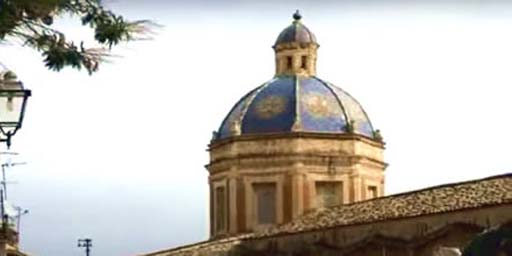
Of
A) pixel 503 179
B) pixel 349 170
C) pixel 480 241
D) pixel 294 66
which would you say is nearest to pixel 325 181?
pixel 349 170

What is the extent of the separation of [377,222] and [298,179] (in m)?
9.59

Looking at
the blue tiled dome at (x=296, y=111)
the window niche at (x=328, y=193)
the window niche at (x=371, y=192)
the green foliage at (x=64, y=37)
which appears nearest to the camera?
the green foliage at (x=64, y=37)

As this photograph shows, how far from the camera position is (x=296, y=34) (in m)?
46.6

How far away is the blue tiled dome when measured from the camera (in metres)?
44.7

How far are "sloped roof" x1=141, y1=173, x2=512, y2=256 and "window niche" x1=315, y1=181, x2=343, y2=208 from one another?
229 cm

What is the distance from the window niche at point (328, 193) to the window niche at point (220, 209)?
119 inches

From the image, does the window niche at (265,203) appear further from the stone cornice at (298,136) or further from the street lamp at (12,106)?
the street lamp at (12,106)

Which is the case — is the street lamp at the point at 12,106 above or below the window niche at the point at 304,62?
below

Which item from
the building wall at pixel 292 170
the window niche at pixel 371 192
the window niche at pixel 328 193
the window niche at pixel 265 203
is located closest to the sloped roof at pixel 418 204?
the building wall at pixel 292 170

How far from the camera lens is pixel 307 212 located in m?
42.8

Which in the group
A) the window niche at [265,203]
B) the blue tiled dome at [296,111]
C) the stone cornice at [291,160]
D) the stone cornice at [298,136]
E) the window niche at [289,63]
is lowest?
the window niche at [265,203]

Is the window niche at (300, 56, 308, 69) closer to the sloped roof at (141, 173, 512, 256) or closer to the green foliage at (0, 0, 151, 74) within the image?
the sloped roof at (141, 173, 512, 256)

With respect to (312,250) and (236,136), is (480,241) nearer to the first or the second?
(312,250)

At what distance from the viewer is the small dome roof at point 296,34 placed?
152ft
